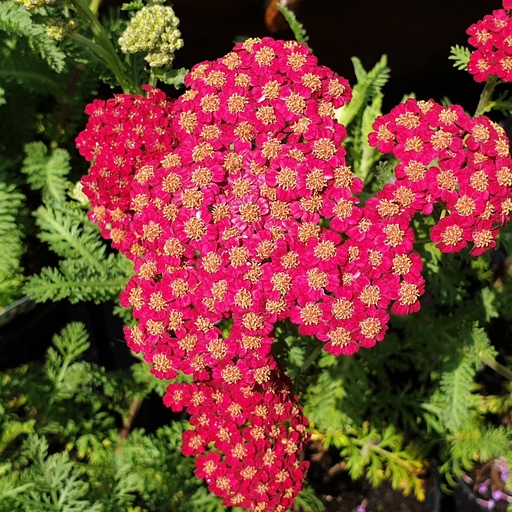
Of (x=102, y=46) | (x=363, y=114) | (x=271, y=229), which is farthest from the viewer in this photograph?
(x=363, y=114)

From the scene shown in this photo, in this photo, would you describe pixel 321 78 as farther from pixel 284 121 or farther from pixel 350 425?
pixel 350 425

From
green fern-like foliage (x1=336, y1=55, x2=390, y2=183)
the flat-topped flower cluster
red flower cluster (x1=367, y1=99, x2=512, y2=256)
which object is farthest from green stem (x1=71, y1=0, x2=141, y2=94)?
red flower cluster (x1=367, y1=99, x2=512, y2=256)

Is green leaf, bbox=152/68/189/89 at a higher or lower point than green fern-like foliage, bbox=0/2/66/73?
lower

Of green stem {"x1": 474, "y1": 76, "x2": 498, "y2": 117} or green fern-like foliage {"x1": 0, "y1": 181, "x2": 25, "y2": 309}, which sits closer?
green stem {"x1": 474, "y1": 76, "x2": 498, "y2": 117}

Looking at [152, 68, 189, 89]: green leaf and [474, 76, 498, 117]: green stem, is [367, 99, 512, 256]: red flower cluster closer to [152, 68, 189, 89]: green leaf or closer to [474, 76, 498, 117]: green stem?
[474, 76, 498, 117]: green stem

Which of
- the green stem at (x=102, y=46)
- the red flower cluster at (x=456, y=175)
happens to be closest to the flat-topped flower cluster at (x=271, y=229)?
the red flower cluster at (x=456, y=175)

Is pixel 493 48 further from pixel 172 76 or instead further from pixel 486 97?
pixel 172 76

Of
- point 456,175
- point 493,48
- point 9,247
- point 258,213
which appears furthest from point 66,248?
point 493,48

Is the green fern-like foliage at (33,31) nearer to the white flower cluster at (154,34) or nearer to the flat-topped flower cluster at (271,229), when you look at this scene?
the white flower cluster at (154,34)
